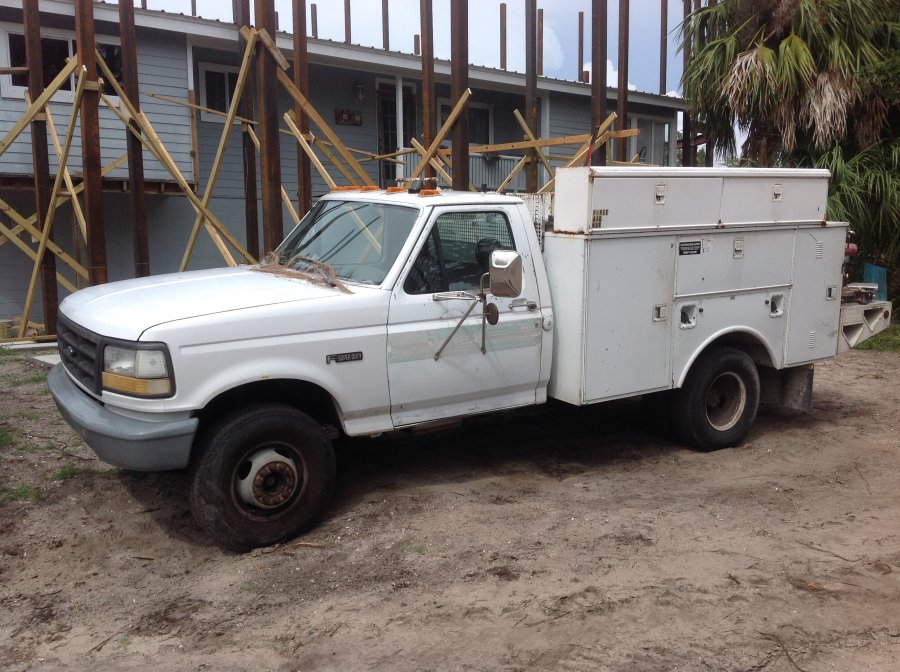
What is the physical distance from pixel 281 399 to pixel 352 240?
45.9 inches

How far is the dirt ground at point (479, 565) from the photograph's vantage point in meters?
3.76

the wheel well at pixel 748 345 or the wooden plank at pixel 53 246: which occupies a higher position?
the wooden plank at pixel 53 246

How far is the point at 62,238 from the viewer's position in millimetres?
14531

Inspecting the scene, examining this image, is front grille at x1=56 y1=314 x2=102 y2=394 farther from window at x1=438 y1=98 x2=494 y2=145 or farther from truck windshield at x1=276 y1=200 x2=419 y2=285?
window at x1=438 y1=98 x2=494 y2=145

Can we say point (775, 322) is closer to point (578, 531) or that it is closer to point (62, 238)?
point (578, 531)

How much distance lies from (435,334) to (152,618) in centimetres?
221

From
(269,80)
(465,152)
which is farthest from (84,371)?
(465,152)

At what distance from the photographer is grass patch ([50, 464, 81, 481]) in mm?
5594

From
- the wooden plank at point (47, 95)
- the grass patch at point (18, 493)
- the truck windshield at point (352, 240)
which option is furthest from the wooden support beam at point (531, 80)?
the grass patch at point (18, 493)

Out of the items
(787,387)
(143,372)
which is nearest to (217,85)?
(787,387)

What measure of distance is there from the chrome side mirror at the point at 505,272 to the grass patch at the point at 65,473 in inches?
119

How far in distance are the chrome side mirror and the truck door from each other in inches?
16.4

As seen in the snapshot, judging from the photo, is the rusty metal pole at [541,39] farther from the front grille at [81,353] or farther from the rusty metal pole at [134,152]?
the front grille at [81,353]

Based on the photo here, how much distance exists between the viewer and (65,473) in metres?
5.64
